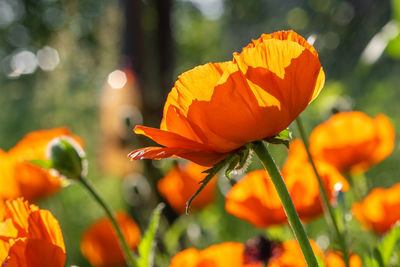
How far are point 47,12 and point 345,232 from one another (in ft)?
32.7

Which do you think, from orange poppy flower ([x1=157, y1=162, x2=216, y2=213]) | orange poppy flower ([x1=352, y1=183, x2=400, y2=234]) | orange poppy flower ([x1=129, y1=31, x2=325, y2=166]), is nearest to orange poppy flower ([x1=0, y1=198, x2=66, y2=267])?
orange poppy flower ([x1=129, y1=31, x2=325, y2=166])

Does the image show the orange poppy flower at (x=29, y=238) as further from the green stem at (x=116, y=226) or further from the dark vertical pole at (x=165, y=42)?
the dark vertical pole at (x=165, y=42)

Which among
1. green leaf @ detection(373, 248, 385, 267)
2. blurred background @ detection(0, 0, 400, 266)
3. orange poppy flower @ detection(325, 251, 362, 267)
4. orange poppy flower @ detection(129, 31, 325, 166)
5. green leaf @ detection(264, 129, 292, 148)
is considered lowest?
A: blurred background @ detection(0, 0, 400, 266)

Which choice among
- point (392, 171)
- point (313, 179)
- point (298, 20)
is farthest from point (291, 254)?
point (298, 20)

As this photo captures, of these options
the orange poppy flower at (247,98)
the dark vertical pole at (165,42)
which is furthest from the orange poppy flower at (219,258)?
the dark vertical pole at (165,42)

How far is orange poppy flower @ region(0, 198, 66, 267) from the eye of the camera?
0.35m

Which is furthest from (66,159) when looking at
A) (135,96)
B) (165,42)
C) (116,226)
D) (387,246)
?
(165,42)

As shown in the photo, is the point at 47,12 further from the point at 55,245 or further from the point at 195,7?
the point at 55,245

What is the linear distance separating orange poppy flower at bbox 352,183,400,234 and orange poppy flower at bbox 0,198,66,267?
48 centimetres

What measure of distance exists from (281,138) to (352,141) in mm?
481

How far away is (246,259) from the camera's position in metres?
0.59

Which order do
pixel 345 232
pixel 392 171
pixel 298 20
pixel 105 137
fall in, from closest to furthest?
pixel 345 232
pixel 392 171
pixel 105 137
pixel 298 20

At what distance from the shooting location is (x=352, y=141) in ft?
2.78

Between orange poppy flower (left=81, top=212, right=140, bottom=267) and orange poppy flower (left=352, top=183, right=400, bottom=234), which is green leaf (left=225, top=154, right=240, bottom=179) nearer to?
orange poppy flower (left=352, top=183, right=400, bottom=234)
